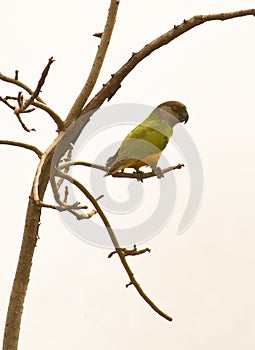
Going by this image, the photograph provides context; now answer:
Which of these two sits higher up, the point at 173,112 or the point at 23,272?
the point at 173,112

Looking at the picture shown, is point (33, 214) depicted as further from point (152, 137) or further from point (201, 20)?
point (201, 20)

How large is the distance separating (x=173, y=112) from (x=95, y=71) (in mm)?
90

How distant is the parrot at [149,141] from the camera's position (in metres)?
0.54

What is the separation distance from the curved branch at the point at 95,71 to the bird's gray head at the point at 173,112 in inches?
2.9

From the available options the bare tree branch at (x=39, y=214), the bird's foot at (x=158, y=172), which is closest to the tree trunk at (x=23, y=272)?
the bare tree branch at (x=39, y=214)

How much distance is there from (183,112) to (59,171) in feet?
0.49

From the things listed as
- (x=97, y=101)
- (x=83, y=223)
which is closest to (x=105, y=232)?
(x=83, y=223)

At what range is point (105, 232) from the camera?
1.82 feet

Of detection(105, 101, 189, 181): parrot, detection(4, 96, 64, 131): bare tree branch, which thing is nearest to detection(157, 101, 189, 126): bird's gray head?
detection(105, 101, 189, 181): parrot

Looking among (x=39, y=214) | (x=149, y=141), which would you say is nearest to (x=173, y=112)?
(x=149, y=141)

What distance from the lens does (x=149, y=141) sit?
55 cm

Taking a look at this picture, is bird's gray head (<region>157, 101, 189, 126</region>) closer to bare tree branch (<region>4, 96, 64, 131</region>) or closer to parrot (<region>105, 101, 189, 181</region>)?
parrot (<region>105, 101, 189, 181</region>)

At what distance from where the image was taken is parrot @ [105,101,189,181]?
536 millimetres

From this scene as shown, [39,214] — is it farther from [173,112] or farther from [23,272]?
[173,112]
